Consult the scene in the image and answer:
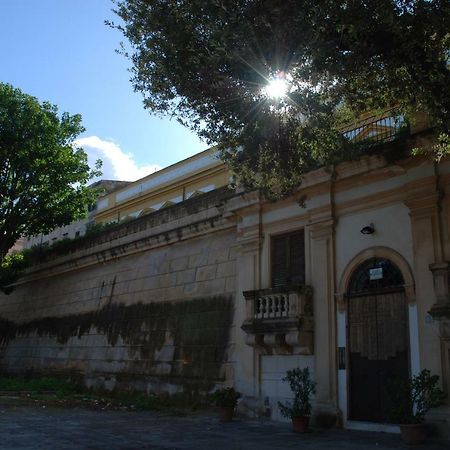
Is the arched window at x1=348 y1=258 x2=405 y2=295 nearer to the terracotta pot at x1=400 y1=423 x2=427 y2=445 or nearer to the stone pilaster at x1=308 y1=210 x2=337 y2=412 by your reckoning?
the stone pilaster at x1=308 y1=210 x2=337 y2=412

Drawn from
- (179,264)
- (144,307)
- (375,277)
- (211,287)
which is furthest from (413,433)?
(144,307)

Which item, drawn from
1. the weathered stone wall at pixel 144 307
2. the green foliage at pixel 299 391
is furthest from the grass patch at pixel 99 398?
the green foliage at pixel 299 391

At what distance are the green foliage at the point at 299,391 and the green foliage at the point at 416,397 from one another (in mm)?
1864

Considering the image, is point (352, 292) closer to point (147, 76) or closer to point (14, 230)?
point (147, 76)

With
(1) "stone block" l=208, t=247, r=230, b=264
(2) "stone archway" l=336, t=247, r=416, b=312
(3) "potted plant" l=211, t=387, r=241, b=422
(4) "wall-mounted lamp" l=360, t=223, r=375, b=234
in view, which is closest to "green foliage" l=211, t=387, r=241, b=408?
(3) "potted plant" l=211, t=387, r=241, b=422

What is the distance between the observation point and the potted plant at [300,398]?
967cm

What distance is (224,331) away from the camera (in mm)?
13000

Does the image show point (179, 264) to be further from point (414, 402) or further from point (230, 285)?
point (414, 402)

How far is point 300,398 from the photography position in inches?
392

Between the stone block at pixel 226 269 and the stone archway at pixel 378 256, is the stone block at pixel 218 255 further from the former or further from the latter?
the stone archway at pixel 378 256

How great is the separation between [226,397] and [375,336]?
3248mm

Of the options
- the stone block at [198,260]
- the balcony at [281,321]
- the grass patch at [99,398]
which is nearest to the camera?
the balcony at [281,321]

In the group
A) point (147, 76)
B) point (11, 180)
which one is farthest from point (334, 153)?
point (11, 180)

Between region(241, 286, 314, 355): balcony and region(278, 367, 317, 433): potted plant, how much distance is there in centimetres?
59
